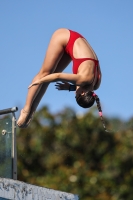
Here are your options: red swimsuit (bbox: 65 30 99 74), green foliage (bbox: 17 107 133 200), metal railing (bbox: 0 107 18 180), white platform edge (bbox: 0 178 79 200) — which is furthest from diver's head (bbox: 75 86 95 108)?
green foliage (bbox: 17 107 133 200)

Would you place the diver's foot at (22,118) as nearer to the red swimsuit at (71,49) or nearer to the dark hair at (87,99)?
the dark hair at (87,99)

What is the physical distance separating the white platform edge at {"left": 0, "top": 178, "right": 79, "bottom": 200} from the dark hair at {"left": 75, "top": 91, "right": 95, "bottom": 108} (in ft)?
5.34

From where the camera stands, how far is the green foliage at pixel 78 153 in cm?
2339

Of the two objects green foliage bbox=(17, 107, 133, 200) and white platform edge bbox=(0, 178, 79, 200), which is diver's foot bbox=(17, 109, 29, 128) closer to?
white platform edge bbox=(0, 178, 79, 200)

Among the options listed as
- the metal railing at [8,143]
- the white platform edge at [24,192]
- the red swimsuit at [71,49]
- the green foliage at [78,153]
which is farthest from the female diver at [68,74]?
the green foliage at [78,153]

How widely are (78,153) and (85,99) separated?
603 inches

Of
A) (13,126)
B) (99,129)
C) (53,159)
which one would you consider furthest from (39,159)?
(13,126)

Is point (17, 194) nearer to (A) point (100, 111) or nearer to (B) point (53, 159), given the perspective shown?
(A) point (100, 111)

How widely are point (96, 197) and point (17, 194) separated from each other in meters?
12.8

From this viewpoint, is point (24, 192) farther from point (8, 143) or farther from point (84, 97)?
point (84, 97)

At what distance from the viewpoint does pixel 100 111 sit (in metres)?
10.1

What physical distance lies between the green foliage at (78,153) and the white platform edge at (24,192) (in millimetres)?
12388

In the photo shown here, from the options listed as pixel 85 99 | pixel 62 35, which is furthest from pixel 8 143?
pixel 62 35

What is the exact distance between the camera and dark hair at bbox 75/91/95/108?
387 inches
